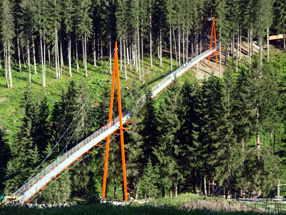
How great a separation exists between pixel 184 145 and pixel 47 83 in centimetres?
2890

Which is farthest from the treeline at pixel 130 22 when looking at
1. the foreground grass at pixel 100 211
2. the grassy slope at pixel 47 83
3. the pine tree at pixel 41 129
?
the foreground grass at pixel 100 211

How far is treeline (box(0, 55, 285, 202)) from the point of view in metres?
29.9

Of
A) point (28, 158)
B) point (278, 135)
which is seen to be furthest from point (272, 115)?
point (28, 158)

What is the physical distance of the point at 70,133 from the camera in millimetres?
36125

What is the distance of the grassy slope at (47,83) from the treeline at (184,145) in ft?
25.2

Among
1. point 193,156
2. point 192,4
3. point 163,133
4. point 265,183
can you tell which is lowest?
point 265,183

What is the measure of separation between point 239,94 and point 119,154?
13.5 meters

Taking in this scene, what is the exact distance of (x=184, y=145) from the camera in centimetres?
3222

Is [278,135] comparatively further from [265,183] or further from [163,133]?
[163,133]

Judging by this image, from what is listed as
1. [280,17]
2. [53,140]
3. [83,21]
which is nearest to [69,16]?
[83,21]

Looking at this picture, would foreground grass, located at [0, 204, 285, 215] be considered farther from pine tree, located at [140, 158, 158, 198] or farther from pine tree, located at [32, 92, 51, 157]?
pine tree, located at [32, 92, 51, 157]

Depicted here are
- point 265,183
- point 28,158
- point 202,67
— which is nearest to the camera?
point 265,183

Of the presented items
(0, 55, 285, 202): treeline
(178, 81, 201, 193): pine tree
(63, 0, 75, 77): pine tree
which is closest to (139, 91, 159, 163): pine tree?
(0, 55, 285, 202): treeline

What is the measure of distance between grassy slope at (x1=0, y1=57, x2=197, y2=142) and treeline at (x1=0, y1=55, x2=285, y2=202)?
7694mm
